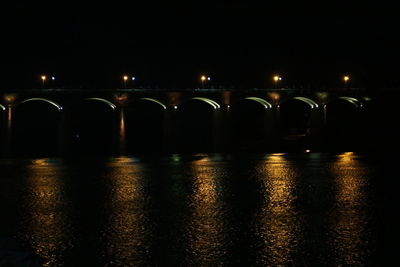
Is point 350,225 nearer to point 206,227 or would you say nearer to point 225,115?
point 206,227

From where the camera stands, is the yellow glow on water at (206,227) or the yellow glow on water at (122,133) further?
the yellow glow on water at (122,133)

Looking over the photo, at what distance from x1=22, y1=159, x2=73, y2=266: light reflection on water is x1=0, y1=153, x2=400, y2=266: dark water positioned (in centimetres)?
3

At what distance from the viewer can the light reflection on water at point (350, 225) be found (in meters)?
10.2

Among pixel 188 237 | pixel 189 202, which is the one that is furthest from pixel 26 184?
pixel 188 237

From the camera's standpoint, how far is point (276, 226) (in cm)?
1323

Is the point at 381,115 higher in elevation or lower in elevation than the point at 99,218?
higher

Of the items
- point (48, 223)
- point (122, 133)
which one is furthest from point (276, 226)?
point (122, 133)

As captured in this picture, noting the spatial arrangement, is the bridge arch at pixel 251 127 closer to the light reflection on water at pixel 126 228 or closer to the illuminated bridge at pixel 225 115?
the illuminated bridge at pixel 225 115

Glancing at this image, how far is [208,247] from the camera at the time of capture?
36.9 ft

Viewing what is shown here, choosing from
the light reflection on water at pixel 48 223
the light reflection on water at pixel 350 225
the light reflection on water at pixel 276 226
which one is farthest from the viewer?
the light reflection on water at pixel 48 223

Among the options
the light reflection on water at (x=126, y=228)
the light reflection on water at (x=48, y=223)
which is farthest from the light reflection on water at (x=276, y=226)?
the light reflection on water at (x=48, y=223)

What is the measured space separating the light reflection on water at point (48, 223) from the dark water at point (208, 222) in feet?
0.09

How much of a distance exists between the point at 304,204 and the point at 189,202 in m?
4.38

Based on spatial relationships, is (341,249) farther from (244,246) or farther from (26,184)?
(26,184)
